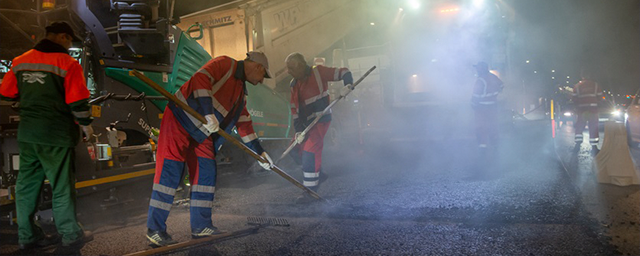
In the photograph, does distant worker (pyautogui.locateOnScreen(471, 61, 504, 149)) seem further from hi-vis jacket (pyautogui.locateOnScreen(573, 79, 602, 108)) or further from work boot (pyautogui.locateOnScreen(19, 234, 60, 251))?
work boot (pyautogui.locateOnScreen(19, 234, 60, 251))

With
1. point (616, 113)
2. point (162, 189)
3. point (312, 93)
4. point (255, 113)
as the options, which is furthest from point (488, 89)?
point (616, 113)

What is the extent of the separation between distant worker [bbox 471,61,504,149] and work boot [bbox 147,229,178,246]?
17.9 ft

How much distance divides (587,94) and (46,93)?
863 centimetres

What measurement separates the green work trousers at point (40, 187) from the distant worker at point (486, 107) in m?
5.92

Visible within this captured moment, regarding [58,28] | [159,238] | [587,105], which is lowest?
[159,238]

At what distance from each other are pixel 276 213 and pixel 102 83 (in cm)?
216

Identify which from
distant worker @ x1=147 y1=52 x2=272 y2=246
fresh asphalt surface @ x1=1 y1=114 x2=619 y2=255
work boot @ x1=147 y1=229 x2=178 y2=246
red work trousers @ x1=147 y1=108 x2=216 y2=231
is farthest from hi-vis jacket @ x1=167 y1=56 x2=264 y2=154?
fresh asphalt surface @ x1=1 y1=114 x2=619 y2=255

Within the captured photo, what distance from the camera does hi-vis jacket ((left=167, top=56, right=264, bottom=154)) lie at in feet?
9.21

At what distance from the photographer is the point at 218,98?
304 cm

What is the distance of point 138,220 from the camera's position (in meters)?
3.61

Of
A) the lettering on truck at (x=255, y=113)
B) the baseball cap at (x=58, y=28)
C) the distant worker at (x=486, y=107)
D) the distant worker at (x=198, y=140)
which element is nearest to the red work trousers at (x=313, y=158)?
the lettering on truck at (x=255, y=113)

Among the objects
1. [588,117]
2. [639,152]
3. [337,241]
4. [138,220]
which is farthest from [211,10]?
[639,152]

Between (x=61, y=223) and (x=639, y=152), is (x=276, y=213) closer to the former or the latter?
(x=61, y=223)

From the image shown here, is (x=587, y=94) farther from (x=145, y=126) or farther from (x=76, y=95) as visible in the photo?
(x=76, y=95)
